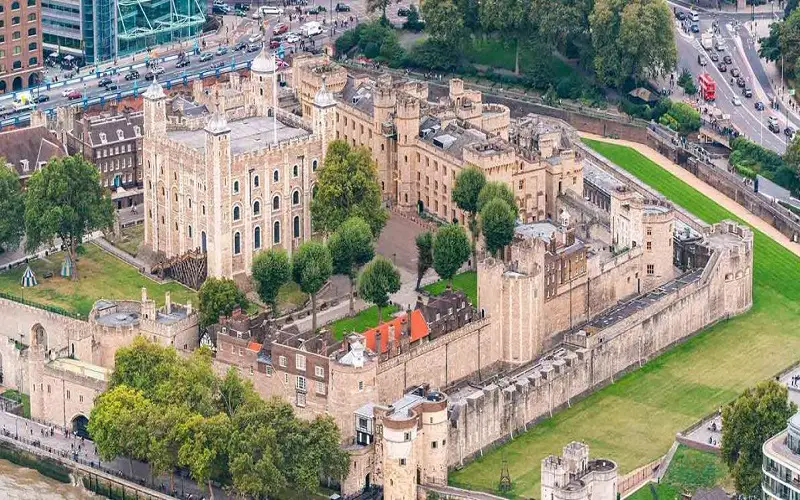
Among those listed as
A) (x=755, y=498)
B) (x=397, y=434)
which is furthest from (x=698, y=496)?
(x=397, y=434)

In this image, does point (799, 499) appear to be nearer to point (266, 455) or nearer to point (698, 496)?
point (698, 496)

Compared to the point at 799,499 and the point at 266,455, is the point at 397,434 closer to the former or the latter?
the point at 266,455

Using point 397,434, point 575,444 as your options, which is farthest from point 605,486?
point 397,434

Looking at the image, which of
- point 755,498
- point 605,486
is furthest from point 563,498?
point 755,498

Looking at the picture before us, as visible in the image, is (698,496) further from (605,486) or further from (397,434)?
(397,434)
